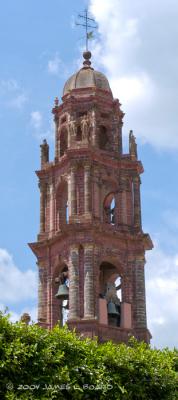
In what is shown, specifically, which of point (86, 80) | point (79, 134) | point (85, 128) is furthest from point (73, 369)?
point (86, 80)

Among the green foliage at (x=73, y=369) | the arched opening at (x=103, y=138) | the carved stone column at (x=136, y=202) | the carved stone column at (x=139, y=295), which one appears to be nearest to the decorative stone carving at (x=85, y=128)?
the arched opening at (x=103, y=138)

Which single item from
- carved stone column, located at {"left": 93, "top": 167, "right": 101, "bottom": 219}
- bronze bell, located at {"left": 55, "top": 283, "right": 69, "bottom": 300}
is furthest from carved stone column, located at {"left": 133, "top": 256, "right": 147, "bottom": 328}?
bronze bell, located at {"left": 55, "top": 283, "right": 69, "bottom": 300}

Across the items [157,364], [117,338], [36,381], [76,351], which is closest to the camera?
[36,381]

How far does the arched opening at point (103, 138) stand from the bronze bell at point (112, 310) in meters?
8.88

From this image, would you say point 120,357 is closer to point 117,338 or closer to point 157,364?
point 157,364

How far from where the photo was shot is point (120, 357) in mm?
34094

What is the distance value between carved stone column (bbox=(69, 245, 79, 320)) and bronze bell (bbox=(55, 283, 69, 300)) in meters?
0.55

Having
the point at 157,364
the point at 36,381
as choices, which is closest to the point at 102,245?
the point at 157,364

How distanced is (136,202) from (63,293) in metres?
6.47

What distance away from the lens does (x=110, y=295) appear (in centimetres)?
4781

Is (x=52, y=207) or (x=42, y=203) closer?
(x=52, y=207)

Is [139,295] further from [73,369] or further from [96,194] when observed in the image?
[73,369]

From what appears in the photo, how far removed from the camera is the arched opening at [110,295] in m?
46.8

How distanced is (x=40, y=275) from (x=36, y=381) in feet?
61.7
